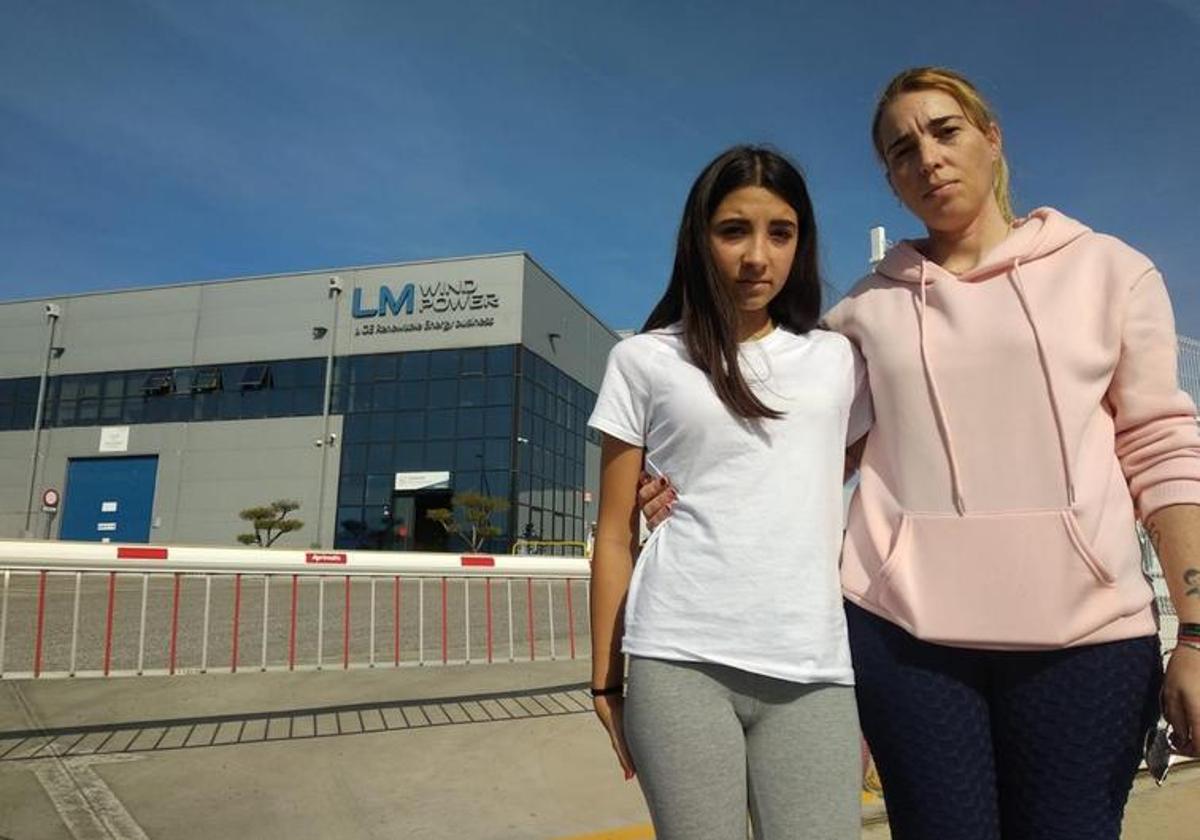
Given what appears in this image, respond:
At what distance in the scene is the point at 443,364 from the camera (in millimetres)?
27703

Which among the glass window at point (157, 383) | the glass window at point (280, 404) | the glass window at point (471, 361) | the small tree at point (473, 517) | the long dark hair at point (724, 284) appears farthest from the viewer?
the glass window at point (157, 383)

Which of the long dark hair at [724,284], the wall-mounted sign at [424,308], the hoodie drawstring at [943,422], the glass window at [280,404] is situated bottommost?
the hoodie drawstring at [943,422]

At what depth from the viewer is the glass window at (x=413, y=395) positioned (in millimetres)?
27672

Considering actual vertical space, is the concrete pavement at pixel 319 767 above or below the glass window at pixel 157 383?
below

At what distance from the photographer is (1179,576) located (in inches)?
51.8

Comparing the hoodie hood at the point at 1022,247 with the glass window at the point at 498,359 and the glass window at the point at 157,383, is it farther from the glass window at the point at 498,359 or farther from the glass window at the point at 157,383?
the glass window at the point at 157,383

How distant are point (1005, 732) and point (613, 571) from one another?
27.5 inches

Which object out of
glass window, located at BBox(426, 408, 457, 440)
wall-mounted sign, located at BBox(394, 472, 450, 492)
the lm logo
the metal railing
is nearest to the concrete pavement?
the metal railing

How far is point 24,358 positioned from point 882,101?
38.6m

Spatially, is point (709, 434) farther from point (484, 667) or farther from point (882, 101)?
point (484, 667)

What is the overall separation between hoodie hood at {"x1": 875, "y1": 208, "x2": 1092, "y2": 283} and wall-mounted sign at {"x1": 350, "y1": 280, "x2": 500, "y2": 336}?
26.4m

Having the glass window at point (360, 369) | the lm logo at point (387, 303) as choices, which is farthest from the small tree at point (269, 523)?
the lm logo at point (387, 303)

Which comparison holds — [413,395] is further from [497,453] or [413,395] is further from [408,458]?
[497,453]

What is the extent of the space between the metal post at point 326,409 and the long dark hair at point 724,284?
27.6 metres
